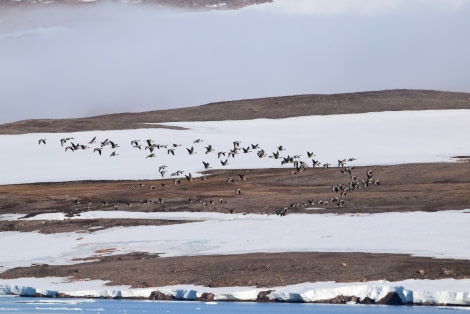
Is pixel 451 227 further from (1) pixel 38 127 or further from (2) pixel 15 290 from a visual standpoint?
(1) pixel 38 127

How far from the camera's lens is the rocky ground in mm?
37406

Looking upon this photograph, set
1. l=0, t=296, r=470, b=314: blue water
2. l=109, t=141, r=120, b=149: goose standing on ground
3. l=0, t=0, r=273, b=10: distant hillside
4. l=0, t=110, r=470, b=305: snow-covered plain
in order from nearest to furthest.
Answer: l=0, t=296, r=470, b=314: blue water, l=0, t=110, r=470, b=305: snow-covered plain, l=109, t=141, r=120, b=149: goose standing on ground, l=0, t=0, r=273, b=10: distant hillside

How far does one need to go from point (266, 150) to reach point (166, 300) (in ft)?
133

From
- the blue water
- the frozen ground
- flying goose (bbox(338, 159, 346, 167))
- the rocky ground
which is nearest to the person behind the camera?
the blue water

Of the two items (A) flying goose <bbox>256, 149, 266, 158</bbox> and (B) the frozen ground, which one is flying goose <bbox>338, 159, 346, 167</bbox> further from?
(A) flying goose <bbox>256, 149, 266, 158</bbox>

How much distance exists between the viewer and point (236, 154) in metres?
75.2

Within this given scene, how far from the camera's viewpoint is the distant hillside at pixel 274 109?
9112 cm

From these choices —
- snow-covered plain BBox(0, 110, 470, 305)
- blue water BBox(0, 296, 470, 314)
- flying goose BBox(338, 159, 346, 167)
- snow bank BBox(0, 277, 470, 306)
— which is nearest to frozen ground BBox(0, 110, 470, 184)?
snow-covered plain BBox(0, 110, 470, 305)

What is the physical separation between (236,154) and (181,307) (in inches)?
1634

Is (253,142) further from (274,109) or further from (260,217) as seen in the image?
(260,217)

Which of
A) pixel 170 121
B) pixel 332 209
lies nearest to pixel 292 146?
pixel 170 121

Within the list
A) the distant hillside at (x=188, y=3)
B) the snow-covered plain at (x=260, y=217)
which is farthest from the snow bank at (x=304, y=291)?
the distant hillside at (x=188, y=3)

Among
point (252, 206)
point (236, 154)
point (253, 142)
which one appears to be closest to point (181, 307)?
point (252, 206)

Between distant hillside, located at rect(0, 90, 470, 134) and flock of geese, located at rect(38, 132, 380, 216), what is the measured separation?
9.49 meters
